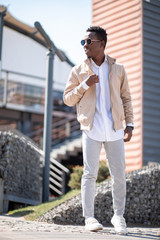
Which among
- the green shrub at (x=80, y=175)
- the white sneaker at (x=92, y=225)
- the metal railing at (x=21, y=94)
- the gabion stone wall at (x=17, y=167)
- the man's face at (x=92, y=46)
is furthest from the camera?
the metal railing at (x=21, y=94)

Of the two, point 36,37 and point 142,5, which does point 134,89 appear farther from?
point 36,37

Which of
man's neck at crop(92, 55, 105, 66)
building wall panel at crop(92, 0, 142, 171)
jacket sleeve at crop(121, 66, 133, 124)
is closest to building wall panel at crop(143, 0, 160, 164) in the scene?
building wall panel at crop(92, 0, 142, 171)

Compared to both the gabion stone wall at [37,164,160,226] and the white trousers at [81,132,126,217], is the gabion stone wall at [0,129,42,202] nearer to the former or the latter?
the gabion stone wall at [37,164,160,226]

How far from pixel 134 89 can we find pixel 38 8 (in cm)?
269

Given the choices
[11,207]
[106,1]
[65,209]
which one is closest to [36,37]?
[106,1]

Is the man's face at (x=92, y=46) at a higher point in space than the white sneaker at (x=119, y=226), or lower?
higher

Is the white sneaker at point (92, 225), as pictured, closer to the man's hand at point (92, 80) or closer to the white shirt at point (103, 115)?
the white shirt at point (103, 115)

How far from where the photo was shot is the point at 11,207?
6.84 meters

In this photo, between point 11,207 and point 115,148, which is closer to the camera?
point 115,148

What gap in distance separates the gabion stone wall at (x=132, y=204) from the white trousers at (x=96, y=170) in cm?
154

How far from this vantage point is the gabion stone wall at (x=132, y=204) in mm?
5043

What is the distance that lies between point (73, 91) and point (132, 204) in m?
2.50

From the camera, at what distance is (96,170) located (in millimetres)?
3531

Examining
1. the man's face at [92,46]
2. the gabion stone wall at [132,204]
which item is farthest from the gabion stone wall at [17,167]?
A: the man's face at [92,46]
